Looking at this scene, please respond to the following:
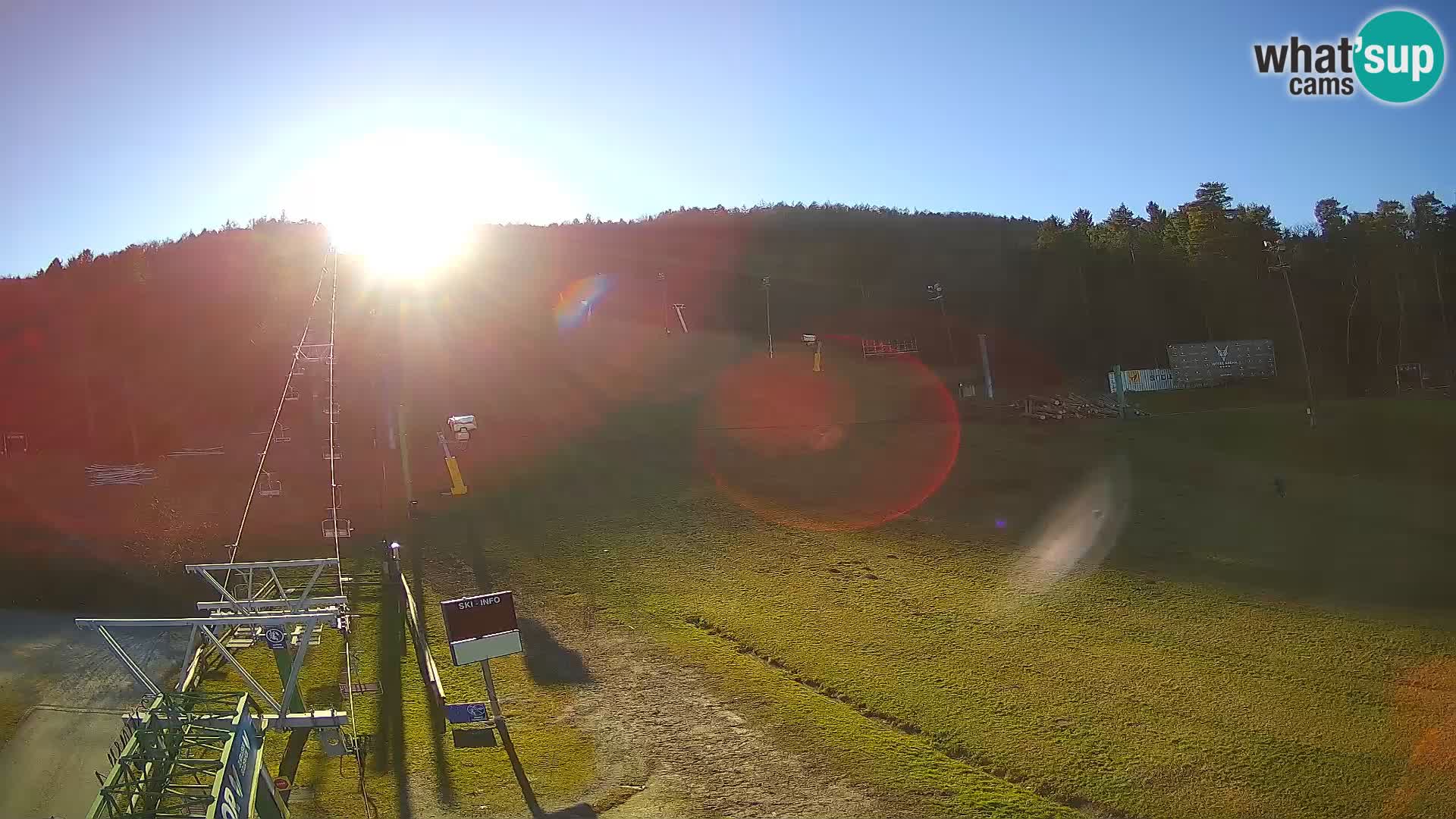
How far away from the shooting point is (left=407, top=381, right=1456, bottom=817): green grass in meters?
13.2

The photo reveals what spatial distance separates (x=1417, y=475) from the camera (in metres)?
35.5

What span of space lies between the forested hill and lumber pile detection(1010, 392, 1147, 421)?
14368mm

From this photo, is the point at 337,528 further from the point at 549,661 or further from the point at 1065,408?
the point at 1065,408

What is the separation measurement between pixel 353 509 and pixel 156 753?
20.8 meters

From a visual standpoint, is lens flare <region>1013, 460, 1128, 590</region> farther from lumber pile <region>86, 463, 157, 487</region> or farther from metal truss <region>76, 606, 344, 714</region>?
lumber pile <region>86, 463, 157, 487</region>

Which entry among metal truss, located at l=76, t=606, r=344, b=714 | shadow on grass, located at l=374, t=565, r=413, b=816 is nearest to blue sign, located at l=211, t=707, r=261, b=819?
metal truss, located at l=76, t=606, r=344, b=714

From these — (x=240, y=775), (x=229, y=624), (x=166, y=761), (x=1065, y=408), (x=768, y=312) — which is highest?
(x=768, y=312)

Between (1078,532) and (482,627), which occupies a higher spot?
(482,627)

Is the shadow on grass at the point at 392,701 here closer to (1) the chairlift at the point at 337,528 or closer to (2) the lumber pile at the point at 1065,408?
(1) the chairlift at the point at 337,528

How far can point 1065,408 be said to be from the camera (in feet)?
156

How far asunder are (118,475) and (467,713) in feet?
101

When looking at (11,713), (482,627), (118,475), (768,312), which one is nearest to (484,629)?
(482,627)

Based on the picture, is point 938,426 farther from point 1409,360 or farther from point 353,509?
point 1409,360

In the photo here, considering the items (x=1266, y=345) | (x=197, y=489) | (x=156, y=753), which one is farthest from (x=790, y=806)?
(x=1266, y=345)
